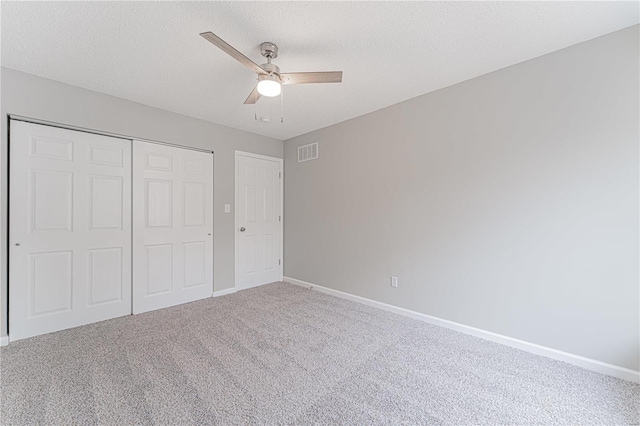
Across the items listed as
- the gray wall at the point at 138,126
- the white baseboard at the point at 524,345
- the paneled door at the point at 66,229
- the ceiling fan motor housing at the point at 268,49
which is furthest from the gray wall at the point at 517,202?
the paneled door at the point at 66,229

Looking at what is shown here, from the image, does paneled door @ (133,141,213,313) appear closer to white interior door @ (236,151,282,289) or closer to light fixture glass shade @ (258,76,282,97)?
white interior door @ (236,151,282,289)

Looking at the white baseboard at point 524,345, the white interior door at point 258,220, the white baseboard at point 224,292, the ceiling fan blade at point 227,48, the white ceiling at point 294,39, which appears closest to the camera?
the ceiling fan blade at point 227,48

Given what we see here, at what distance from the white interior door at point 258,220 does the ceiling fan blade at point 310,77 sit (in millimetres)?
2271

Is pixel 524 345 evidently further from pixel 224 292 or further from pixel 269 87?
pixel 224 292

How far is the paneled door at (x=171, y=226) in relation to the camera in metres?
3.16

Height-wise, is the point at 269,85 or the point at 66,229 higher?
the point at 269,85

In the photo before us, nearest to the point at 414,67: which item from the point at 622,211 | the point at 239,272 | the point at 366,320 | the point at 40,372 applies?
the point at 622,211

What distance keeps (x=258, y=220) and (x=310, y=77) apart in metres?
2.76

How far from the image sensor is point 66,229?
105 inches

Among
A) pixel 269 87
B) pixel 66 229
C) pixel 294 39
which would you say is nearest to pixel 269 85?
pixel 269 87

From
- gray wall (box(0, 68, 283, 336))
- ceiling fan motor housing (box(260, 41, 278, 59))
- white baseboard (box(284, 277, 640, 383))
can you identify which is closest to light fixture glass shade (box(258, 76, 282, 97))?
ceiling fan motor housing (box(260, 41, 278, 59))

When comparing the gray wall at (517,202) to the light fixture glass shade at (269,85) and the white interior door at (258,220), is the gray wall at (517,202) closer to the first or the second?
the white interior door at (258,220)

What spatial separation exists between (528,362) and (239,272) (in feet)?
11.5

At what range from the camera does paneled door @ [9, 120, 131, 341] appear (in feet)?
8.02
